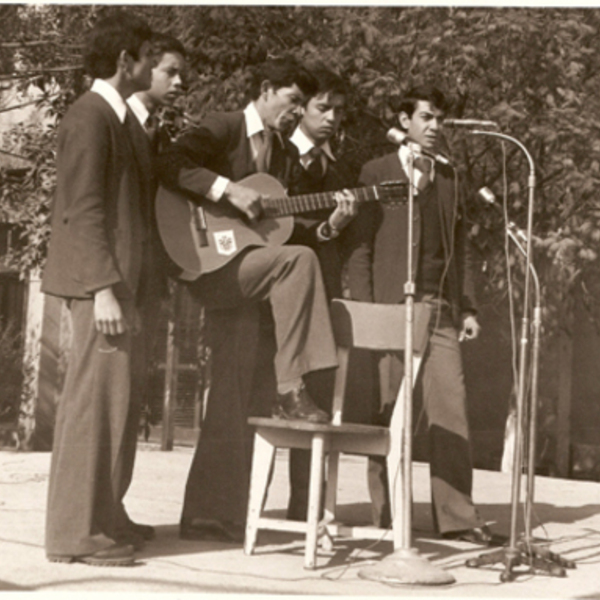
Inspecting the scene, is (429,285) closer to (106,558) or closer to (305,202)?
(305,202)

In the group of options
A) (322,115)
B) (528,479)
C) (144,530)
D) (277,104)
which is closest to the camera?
(528,479)

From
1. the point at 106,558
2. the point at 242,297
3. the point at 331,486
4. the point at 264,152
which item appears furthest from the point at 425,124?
the point at 106,558

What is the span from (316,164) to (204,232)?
788 millimetres

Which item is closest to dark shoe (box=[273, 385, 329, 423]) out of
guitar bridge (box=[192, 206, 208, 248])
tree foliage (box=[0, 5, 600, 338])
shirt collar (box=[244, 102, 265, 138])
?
guitar bridge (box=[192, 206, 208, 248])

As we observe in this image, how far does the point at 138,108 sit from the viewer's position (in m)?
4.54

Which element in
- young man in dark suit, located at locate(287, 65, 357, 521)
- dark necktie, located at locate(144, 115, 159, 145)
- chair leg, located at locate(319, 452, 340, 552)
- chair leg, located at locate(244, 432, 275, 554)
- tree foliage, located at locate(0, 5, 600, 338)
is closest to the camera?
chair leg, located at locate(244, 432, 275, 554)

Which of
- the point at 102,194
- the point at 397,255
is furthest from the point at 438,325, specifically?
the point at 102,194

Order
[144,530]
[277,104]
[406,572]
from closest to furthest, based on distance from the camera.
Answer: [406,572] < [144,530] < [277,104]

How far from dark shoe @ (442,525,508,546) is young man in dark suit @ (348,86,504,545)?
10mm

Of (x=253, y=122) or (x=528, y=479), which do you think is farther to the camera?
(x=253, y=122)

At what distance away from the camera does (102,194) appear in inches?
157

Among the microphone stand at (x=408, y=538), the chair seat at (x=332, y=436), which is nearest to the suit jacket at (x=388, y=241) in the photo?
the chair seat at (x=332, y=436)

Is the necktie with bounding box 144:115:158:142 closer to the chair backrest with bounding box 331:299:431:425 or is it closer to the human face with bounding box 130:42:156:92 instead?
the human face with bounding box 130:42:156:92

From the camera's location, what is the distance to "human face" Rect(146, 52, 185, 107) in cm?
445
